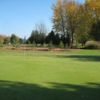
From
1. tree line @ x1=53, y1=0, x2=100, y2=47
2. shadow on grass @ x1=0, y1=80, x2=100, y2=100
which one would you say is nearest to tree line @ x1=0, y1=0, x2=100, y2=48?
tree line @ x1=53, y1=0, x2=100, y2=47

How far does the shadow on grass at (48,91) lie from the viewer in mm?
8898

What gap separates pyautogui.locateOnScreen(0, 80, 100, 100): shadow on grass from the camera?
8898mm

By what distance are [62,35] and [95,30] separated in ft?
33.1

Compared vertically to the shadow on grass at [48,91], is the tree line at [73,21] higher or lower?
higher

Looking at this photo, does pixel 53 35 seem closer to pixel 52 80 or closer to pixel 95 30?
pixel 95 30

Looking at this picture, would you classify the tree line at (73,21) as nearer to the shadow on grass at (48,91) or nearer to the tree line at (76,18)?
the tree line at (76,18)

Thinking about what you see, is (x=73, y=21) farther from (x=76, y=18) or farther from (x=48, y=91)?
(x=48, y=91)

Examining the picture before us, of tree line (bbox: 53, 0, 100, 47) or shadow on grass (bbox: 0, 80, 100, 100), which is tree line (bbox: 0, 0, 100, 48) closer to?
tree line (bbox: 53, 0, 100, 47)

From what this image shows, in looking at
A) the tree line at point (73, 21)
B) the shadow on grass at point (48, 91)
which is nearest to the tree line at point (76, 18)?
the tree line at point (73, 21)

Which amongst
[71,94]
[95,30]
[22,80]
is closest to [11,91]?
[71,94]

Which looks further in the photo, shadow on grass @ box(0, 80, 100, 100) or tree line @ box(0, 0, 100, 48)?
tree line @ box(0, 0, 100, 48)

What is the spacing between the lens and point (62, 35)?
65.2 m

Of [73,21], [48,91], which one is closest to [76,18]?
[73,21]

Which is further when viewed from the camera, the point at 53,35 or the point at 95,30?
the point at 53,35
